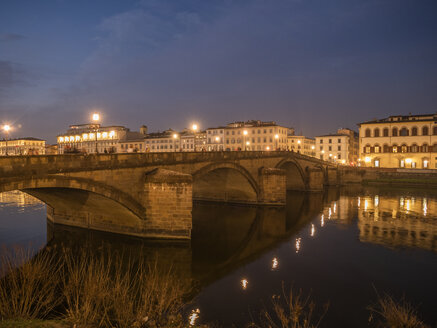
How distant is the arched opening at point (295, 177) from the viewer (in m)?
49.4

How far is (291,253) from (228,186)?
17470 millimetres

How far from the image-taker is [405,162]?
229ft

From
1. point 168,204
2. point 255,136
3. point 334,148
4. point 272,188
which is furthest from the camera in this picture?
point 334,148

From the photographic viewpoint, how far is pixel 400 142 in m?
70.2

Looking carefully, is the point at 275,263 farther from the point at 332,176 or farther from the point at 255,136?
the point at 255,136

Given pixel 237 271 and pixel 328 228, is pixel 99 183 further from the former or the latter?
pixel 328 228

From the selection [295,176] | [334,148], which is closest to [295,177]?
[295,176]

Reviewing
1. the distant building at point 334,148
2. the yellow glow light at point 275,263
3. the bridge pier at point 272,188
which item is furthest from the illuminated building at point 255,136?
the yellow glow light at point 275,263

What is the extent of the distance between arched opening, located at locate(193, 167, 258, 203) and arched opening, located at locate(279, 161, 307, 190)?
47.3 feet

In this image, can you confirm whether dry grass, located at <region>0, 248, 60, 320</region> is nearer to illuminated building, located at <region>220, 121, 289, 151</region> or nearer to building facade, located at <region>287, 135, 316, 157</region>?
illuminated building, located at <region>220, 121, 289, 151</region>

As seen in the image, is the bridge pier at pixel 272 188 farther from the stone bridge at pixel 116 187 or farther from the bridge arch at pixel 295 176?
the bridge arch at pixel 295 176

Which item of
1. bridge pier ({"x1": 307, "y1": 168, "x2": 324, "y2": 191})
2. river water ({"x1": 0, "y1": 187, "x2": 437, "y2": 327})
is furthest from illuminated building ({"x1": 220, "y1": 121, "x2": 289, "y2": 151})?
river water ({"x1": 0, "y1": 187, "x2": 437, "y2": 327})

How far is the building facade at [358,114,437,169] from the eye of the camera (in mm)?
67438

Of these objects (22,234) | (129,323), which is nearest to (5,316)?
(129,323)
